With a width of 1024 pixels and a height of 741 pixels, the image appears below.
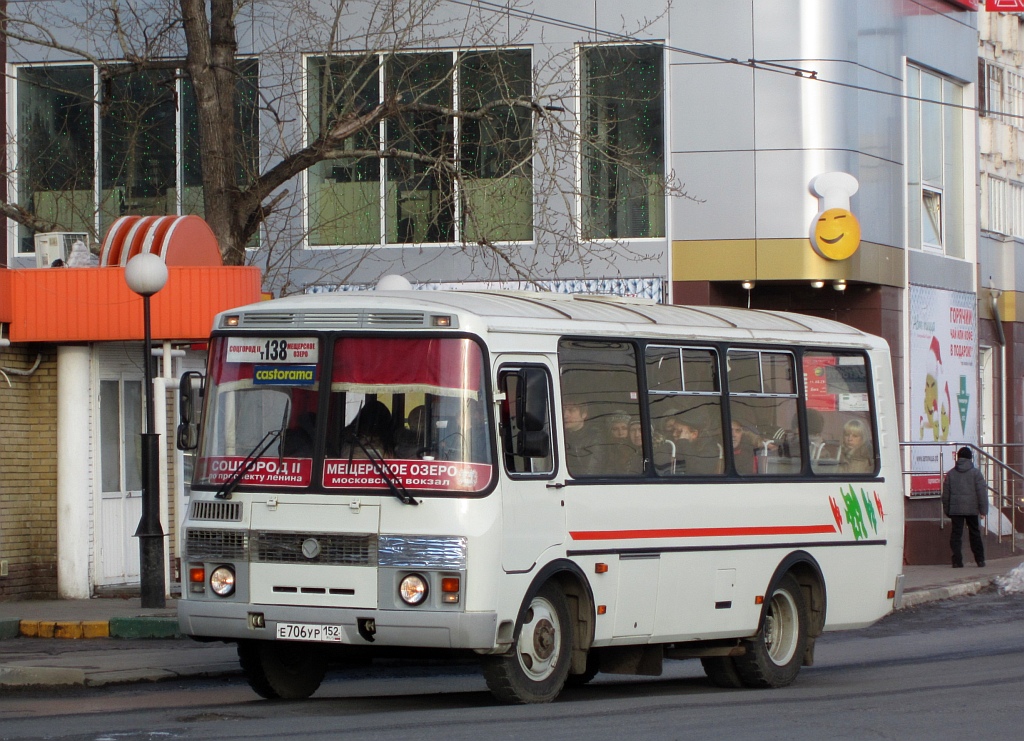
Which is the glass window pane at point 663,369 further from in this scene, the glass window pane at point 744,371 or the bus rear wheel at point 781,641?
the bus rear wheel at point 781,641

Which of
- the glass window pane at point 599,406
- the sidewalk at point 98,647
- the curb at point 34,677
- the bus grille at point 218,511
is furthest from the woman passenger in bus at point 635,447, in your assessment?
the curb at point 34,677

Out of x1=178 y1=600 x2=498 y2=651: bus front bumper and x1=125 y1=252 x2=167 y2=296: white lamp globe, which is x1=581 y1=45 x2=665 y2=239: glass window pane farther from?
x1=178 y1=600 x2=498 y2=651: bus front bumper

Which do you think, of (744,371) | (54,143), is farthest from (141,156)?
(744,371)

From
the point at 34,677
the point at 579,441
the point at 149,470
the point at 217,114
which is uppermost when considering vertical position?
the point at 217,114

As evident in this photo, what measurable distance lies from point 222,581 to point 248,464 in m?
0.72

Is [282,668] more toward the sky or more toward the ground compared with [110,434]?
more toward the ground

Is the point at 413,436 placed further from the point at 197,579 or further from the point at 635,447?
the point at 635,447

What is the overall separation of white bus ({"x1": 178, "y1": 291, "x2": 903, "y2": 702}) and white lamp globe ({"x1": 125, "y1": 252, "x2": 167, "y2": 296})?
5477 millimetres

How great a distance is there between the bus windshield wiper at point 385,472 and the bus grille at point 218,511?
797 millimetres

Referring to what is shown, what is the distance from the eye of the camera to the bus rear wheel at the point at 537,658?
1002cm

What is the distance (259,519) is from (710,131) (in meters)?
13.9

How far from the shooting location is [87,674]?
12.1 m

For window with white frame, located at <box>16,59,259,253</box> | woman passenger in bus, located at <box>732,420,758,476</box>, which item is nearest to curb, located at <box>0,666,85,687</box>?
woman passenger in bus, located at <box>732,420,758,476</box>

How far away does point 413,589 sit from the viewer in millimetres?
9688
